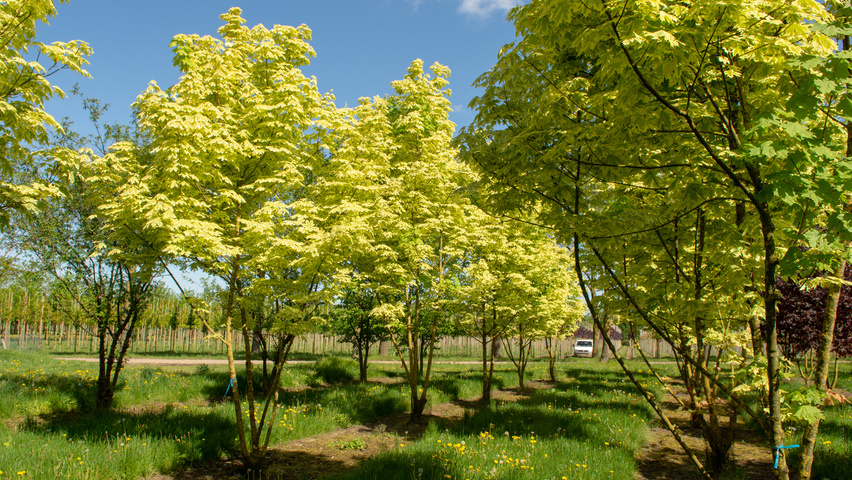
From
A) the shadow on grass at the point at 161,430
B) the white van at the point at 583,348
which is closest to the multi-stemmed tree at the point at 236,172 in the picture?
the shadow on grass at the point at 161,430

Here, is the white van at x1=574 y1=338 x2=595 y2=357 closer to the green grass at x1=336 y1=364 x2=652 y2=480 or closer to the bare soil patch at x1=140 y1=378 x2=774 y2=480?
the bare soil patch at x1=140 y1=378 x2=774 y2=480

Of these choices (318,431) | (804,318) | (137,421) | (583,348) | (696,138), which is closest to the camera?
(696,138)

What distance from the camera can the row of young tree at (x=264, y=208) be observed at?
5.23 m

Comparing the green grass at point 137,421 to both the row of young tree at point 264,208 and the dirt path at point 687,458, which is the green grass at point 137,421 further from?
the dirt path at point 687,458

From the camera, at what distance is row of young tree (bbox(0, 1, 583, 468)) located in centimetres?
523

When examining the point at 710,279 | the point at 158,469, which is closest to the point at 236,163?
the point at 158,469

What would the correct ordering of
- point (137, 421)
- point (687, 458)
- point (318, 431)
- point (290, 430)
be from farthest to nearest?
point (318, 431) < point (290, 430) < point (137, 421) < point (687, 458)

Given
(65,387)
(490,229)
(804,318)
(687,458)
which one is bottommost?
(687,458)

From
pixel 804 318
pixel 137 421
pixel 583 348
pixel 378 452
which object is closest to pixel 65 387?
pixel 137 421

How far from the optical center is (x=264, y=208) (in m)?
5.43

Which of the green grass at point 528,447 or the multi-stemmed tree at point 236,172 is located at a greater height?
the multi-stemmed tree at point 236,172

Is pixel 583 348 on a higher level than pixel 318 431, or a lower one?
lower

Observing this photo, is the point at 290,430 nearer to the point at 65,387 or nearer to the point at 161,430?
the point at 161,430

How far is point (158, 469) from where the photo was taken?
5.48 metres
